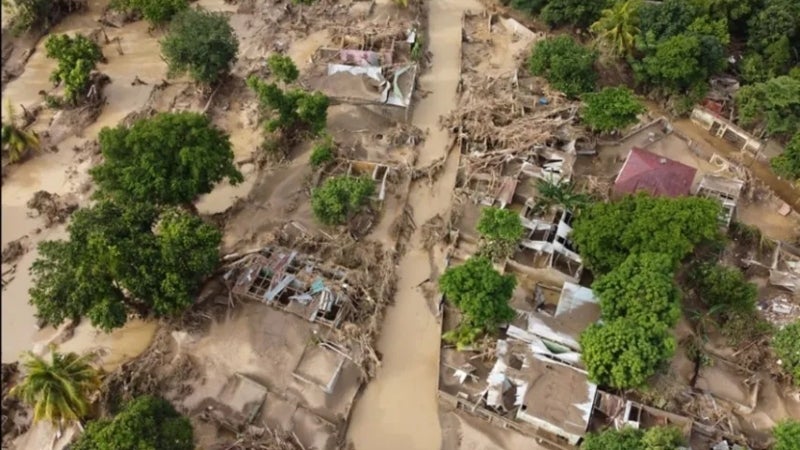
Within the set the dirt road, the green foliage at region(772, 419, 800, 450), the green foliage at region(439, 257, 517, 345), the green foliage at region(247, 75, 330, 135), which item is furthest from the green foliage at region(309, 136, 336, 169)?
the green foliage at region(772, 419, 800, 450)

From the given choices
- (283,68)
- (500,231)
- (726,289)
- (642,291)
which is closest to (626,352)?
(642,291)

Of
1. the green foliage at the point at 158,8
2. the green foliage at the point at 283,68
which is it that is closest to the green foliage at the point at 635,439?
the green foliage at the point at 283,68

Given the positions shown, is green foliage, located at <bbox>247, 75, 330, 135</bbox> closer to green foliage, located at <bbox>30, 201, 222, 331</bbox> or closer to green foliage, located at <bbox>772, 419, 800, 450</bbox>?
green foliage, located at <bbox>30, 201, 222, 331</bbox>

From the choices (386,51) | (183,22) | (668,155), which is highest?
(183,22)

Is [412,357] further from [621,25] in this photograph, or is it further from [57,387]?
[621,25]

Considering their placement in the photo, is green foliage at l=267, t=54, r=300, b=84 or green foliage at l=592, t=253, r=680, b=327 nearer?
green foliage at l=592, t=253, r=680, b=327

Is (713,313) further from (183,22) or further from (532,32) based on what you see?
(183,22)

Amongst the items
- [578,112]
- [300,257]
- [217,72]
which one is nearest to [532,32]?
[578,112]
